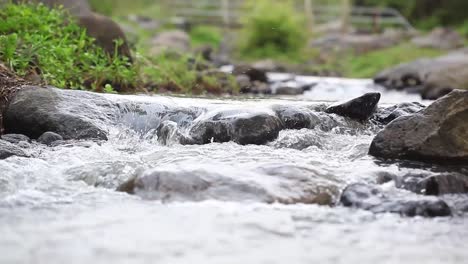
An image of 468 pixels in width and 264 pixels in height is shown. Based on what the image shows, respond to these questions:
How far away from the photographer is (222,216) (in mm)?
3215

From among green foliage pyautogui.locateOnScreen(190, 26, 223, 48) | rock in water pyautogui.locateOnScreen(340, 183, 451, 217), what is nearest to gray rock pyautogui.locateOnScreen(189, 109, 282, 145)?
rock in water pyautogui.locateOnScreen(340, 183, 451, 217)

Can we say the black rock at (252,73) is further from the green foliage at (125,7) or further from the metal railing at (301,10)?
the metal railing at (301,10)

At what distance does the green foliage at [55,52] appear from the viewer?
20.5ft

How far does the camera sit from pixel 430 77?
1184cm

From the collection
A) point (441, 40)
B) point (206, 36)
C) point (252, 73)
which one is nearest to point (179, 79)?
point (252, 73)

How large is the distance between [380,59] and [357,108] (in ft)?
44.8

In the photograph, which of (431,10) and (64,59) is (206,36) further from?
(64,59)

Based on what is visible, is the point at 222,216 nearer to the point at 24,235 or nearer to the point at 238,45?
the point at 24,235

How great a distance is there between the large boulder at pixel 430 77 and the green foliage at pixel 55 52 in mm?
6227

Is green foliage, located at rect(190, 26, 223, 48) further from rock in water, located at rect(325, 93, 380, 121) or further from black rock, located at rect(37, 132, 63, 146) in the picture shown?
black rock, located at rect(37, 132, 63, 146)

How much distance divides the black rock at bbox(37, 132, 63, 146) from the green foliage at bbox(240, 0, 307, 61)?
15.0m

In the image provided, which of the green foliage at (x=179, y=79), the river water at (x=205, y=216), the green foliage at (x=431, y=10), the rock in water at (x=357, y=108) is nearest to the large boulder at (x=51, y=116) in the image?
the river water at (x=205, y=216)

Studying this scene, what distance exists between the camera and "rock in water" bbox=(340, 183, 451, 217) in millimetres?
3357

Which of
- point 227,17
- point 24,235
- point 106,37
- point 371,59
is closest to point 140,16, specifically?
point 227,17
